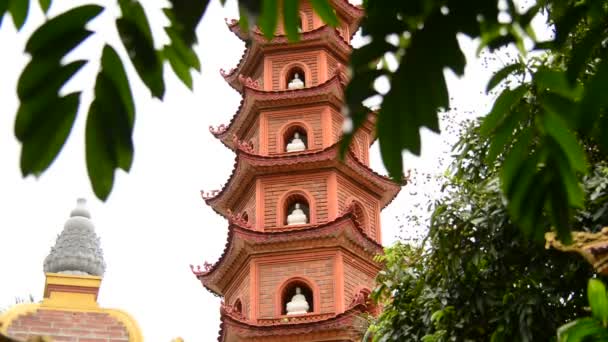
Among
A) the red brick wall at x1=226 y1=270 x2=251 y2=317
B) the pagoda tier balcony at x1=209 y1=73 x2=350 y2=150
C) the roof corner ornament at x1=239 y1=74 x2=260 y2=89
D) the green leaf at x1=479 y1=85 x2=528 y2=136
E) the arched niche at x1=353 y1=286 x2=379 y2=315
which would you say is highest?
the roof corner ornament at x1=239 y1=74 x2=260 y2=89

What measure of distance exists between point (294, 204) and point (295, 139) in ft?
4.93

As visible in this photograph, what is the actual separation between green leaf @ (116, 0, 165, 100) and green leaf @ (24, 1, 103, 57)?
0.06 meters

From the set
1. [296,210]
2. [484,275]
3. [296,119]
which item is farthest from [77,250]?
[484,275]

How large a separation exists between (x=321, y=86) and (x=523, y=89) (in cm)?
1830

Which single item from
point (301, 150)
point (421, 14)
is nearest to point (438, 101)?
point (421, 14)

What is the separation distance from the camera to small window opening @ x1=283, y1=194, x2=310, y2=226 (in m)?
19.4

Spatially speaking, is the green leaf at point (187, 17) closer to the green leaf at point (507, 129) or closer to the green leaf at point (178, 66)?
the green leaf at point (178, 66)

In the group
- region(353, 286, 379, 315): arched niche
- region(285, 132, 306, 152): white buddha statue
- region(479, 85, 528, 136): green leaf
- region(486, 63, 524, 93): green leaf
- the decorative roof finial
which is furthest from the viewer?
region(285, 132, 306, 152): white buddha statue

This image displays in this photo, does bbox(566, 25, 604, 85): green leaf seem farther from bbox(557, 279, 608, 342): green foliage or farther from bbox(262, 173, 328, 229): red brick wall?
bbox(262, 173, 328, 229): red brick wall

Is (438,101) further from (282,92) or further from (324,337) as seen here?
(282,92)

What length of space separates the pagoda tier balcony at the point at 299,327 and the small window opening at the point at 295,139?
4200mm

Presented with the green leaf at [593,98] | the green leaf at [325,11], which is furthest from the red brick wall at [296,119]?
the green leaf at [325,11]

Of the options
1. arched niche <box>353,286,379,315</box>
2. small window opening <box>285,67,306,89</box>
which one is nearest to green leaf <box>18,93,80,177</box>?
arched niche <box>353,286,379,315</box>

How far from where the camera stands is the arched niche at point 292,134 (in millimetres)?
20422
